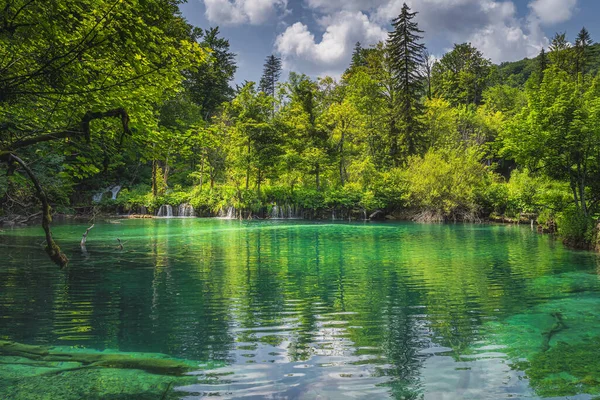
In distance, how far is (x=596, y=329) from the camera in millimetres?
5840

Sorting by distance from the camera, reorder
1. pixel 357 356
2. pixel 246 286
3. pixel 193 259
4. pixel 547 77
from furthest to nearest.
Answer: pixel 547 77 < pixel 193 259 < pixel 246 286 < pixel 357 356

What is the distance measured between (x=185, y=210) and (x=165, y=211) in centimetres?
193

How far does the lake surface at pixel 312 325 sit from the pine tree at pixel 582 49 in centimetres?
4844

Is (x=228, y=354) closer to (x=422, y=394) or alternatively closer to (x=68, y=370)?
(x=68, y=370)

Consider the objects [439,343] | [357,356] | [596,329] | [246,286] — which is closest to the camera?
[357,356]

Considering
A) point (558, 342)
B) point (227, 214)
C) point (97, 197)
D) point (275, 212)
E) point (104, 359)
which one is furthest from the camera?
point (97, 197)

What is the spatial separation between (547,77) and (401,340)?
54.9 ft

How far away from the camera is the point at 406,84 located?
4075 cm

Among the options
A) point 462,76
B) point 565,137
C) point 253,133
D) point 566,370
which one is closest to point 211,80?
point 253,133

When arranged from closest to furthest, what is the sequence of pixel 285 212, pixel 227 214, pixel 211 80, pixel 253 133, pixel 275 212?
1. pixel 253 133
2. pixel 275 212
3. pixel 285 212
4. pixel 227 214
5. pixel 211 80

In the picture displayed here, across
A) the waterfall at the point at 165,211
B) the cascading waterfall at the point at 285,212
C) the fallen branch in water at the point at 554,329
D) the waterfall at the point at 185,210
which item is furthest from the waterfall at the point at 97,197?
the fallen branch in water at the point at 554,329

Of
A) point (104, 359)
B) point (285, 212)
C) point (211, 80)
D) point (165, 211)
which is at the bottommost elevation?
point (104, 359)

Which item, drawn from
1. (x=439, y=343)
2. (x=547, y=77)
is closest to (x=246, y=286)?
(x=439, y=343)

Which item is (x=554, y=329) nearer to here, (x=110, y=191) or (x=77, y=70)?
(x=77, y=70)
